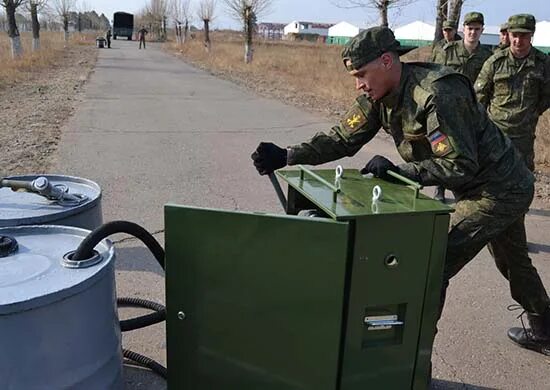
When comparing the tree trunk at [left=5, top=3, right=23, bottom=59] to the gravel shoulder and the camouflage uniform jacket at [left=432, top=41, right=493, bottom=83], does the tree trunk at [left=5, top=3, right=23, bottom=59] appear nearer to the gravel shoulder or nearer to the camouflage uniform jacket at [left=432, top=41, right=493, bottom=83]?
the gravel shoulder

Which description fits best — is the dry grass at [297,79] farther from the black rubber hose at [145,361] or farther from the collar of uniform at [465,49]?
the black rubber hose at [145,361]

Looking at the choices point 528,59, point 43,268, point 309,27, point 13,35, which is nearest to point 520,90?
point 528,59

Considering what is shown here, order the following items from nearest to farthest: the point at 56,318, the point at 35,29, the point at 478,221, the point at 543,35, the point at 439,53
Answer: the point at 56,318
the point at 478,221
the point at 439,53
the point at 35,29
the point at 543,35

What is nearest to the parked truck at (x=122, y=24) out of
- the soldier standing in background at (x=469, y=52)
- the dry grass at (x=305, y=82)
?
the dry grass at (x=305, y=82)

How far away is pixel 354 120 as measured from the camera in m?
2.83

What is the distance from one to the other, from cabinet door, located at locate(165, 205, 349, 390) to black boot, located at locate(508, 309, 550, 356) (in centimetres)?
167

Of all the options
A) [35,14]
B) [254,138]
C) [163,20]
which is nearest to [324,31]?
[163,20]

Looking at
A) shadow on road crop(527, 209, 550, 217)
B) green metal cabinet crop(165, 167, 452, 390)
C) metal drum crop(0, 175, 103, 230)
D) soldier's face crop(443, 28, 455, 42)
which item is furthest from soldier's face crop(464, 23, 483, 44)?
metal drum crop(0, 175, 103, 230)

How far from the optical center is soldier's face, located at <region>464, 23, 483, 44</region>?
601cm

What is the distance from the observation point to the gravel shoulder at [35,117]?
6969 mm

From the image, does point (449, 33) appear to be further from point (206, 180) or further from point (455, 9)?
point (455, 9)

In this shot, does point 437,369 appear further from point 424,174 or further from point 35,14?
point 35,14

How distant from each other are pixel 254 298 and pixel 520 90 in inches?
153

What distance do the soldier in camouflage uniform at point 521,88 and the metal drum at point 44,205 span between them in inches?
144
